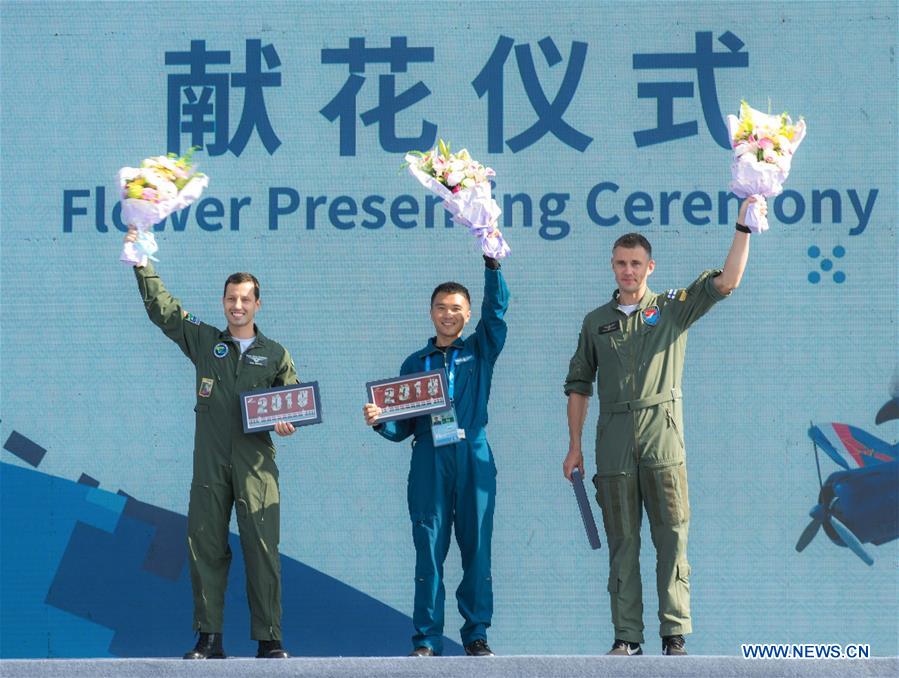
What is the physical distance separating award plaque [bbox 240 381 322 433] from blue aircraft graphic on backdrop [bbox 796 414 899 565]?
2.00m

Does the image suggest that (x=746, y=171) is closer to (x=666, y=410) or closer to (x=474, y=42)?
(x=666, y=410)

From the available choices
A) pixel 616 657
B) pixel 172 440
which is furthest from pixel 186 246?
pixel 616 657

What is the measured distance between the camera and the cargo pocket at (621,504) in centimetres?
405

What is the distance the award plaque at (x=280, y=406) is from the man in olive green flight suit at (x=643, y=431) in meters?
0.82

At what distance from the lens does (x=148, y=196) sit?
4.27m

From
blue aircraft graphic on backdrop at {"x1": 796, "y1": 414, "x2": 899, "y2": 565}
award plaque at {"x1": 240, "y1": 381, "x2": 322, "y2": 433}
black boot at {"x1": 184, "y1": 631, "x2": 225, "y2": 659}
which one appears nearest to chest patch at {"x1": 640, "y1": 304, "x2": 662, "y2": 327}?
award plaque at {"x1": 240, "y1": 381, "x2": 322, "y2": 433}

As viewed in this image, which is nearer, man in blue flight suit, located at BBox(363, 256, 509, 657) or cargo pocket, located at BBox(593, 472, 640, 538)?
cargo pocket, located at BBox(593, 472, 640, 538)

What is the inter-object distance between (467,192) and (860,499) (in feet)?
6.66

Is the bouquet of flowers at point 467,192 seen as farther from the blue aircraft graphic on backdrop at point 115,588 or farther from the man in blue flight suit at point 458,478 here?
the blue aircraft graphic on backdrop at point 115,588

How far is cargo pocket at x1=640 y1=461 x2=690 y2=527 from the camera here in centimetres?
402

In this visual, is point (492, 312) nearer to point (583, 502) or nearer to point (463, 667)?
point (583, 502)

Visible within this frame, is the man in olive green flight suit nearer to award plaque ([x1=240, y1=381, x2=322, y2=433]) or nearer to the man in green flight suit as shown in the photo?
award plaque ([x1=240, y1=381, x2=322, y2=433])

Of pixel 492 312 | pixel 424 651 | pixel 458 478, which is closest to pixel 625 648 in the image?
pixel 424 651

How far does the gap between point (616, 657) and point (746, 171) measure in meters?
1.44
